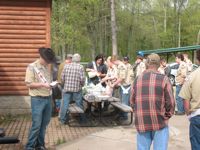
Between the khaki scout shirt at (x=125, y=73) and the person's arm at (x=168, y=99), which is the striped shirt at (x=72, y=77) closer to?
the khaki scout shirt at (x=125, y=73)

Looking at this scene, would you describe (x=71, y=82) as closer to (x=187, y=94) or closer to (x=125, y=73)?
(x=125, y=73)

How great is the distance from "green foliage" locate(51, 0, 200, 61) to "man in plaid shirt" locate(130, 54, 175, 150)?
25368mm

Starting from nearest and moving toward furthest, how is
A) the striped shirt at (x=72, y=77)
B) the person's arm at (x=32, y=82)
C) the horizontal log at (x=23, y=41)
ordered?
the person's arm at (x=32, y=82)
the striped shirt at (x=72, y=77)
the horizontal log at (x=23, y=41)

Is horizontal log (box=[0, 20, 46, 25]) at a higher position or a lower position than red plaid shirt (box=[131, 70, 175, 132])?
higher

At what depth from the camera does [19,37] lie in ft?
38.9

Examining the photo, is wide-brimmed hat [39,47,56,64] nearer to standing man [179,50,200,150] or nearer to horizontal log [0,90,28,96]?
standing man [179,50,200,150]

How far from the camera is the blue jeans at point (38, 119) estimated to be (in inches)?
290

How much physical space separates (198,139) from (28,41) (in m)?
7.15

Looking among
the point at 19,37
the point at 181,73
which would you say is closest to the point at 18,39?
the point at 19,37

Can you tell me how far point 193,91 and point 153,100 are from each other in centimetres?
60

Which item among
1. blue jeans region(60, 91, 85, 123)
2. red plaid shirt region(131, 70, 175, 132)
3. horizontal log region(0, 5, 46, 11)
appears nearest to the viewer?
red plaid shirt region(131, 70, 175, 132)

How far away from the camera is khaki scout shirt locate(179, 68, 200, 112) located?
18.5ft

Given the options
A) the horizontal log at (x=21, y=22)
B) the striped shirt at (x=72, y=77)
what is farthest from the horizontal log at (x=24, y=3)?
the striped shirt at (x=72, y=77)

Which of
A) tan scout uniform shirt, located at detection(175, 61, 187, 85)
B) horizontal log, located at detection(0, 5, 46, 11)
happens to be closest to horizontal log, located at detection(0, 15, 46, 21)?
horizontal log, located at detection(0, 5, 46, 11)
